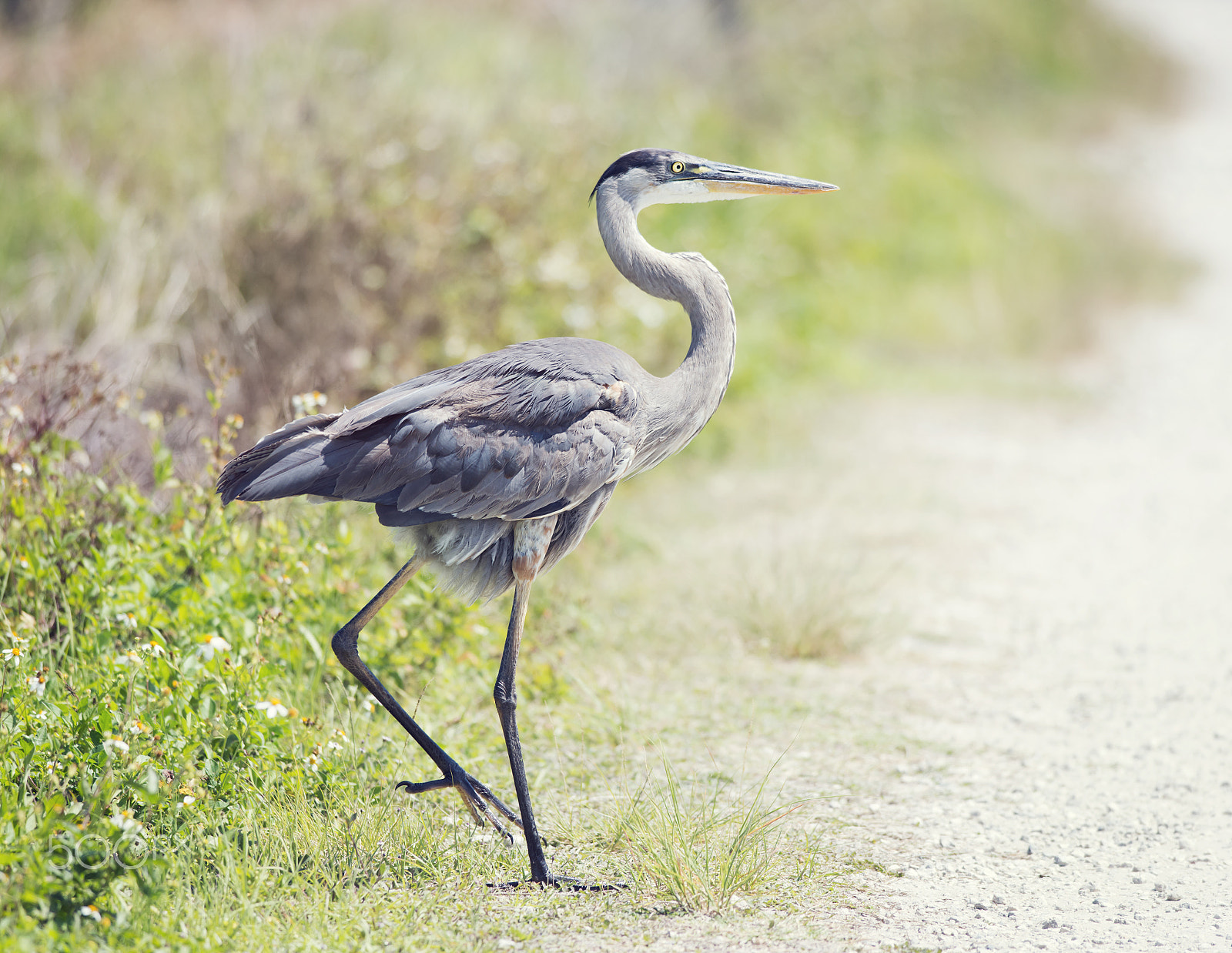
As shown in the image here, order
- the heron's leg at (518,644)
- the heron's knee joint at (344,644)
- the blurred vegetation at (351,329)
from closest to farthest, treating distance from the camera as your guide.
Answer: the blurred vegetation at (351,329) < the heron's leg at (518,644) < the heron's knee joint at (344,644)

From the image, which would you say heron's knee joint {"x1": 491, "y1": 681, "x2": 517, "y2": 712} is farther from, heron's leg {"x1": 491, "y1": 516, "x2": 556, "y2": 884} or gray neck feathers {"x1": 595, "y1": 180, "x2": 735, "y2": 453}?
gray neck feathers {"x1": 595, "y1": 180, "x2": 735, "y2": 453}

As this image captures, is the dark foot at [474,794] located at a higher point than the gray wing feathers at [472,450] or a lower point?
lower

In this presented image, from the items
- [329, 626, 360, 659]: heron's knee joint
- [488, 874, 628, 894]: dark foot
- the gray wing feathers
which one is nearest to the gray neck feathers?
the gray wing feathers

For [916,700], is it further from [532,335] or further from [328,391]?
[532,335]

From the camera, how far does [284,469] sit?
3.82 m

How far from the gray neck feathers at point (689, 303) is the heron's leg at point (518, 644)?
0.55m

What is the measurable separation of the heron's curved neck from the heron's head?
99 millimetres

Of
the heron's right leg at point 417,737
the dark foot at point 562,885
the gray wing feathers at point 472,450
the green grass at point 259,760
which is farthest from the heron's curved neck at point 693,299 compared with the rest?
the dark foot at point 562,885

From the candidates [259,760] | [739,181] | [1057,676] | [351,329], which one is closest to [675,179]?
[739,181]

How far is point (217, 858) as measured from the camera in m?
3.42

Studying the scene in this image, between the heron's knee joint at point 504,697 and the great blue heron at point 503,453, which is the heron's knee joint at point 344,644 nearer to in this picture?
the great blue heron at point 503,453

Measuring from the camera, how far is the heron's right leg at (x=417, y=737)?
387cm

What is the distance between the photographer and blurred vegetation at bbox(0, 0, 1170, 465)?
7328mm

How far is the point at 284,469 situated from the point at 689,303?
1.44 metres
